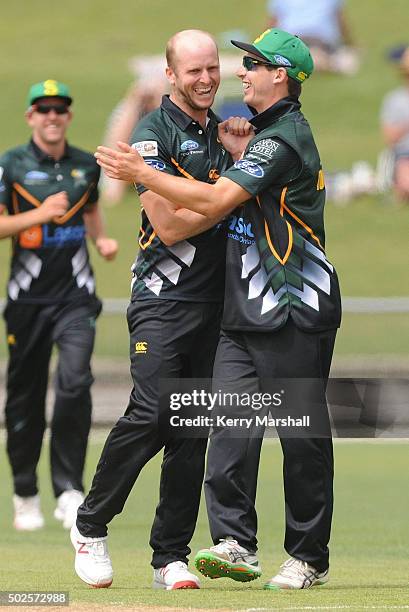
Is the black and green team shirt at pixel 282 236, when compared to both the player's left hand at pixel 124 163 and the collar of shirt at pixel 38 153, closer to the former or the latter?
the player's left hand at pixel 124 163

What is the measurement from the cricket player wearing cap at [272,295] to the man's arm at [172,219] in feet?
0.50

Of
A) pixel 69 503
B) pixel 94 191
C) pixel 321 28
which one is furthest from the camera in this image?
pixel 321 28

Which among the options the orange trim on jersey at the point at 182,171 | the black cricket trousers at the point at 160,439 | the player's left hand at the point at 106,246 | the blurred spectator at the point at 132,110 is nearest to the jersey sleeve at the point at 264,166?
the orange trim on jersey at the point at 182,171

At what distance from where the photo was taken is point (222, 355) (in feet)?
24.6

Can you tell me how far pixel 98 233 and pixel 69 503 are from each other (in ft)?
5.97

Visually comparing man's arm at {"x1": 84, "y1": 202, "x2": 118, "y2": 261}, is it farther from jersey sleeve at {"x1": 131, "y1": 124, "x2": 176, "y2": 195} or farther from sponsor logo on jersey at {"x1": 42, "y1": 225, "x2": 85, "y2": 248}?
jersey sleeve at {"x1": 131, "y1": 124, "x2": 176, "y2": 195}

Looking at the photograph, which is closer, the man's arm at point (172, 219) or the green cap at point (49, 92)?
the man's arm at point (172, 219)

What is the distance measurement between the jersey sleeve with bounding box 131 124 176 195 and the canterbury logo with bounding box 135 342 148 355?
68 centimetres

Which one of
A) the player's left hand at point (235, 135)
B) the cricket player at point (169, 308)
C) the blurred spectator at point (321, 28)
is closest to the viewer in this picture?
the cricket player at point (169, 308)

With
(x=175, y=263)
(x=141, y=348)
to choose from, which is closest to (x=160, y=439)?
(x=141, y=348)

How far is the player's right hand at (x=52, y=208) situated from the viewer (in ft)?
34.7

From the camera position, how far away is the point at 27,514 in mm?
10883

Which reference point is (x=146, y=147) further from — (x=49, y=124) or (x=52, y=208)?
(x=49, y=124)

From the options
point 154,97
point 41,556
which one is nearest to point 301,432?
point 41,556
